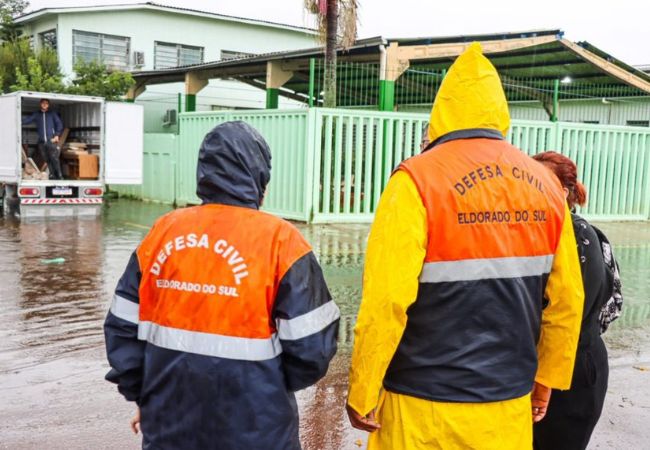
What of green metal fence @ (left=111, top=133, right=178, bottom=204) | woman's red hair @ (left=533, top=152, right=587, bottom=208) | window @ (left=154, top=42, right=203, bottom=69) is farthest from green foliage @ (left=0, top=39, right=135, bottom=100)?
woman's red hair @ (left=533, top=152, right=587, bottom=208)

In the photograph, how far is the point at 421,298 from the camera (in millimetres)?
2635

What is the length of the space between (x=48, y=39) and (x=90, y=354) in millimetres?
22590

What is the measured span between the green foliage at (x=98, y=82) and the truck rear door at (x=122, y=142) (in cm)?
578

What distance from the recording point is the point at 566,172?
3.48 m

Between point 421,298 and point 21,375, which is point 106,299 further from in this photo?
point 421,298

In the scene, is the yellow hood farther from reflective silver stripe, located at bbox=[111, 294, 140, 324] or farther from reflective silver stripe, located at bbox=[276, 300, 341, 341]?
reflective silver stripe, located at bbox=[111, 294, 140, 324]

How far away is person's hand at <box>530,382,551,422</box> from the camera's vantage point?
299 cm

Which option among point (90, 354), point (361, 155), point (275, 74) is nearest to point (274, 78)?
point (275, 74)

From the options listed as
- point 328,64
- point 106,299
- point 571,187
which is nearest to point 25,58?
point 328,64

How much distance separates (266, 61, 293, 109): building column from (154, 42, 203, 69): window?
10.2 metres

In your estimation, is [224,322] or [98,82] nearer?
[224,322]

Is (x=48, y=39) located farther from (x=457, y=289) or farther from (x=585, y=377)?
(x=457, y=289)

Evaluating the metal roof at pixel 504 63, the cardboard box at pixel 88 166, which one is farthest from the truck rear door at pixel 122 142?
the metal roof at pixel 504 63

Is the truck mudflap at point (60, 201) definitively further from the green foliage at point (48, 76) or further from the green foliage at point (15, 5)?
the green foliage at point (15, 5)
